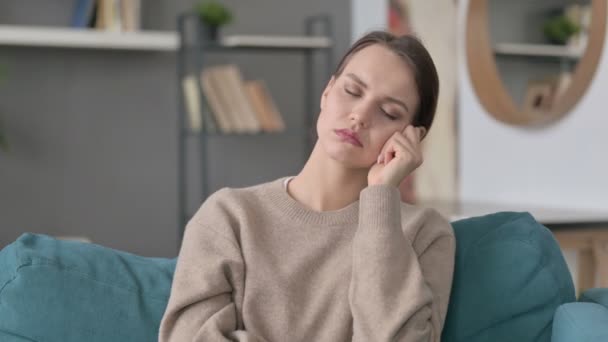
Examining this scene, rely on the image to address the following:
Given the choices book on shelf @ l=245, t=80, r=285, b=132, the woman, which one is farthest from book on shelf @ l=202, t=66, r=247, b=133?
the woman

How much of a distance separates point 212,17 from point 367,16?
0.88m

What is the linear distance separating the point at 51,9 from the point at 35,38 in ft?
1.01

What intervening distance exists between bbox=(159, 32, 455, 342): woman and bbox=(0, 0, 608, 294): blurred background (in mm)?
1819

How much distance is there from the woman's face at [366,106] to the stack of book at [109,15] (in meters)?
2.78

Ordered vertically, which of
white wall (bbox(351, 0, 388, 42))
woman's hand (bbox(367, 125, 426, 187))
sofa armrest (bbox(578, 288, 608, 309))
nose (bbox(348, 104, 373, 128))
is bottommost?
sofa armrest (bbox(578, 288, 608, 309))

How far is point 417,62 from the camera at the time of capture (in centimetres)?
172

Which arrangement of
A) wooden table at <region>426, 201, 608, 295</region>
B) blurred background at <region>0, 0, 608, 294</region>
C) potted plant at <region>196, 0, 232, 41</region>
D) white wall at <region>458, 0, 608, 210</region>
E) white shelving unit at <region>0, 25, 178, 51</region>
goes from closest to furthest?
wooden table at <region>426, 201, 608, 295</region> → white wall at <region>458, 0, 608, 210</region> → blurred background at <region>0, 0, 608, 294</region> → white shelving unit at <region>0, 25, 178, 51</region> → potted plant at <region>196, 0, 232, 41</region>

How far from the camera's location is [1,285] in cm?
165

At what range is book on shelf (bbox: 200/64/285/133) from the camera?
438 cm

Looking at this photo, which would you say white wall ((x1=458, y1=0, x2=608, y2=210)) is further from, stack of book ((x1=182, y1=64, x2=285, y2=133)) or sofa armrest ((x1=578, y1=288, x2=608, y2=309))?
sofa armrest ((x1=578, y1=288, x2=608, y2=309))

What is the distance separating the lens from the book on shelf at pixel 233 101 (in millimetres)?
4375

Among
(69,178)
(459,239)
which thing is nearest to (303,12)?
(69,178)

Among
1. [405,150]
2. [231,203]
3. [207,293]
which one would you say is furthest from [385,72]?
[207,293]

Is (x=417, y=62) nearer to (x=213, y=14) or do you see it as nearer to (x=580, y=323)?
(x=580, y=323)
